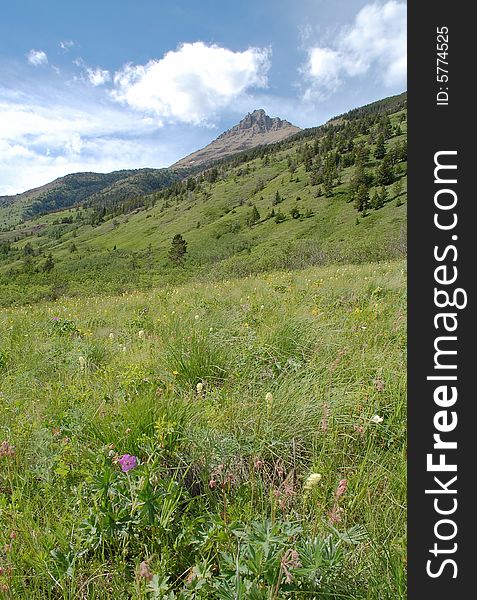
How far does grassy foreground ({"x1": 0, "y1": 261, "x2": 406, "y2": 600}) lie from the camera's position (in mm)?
1339

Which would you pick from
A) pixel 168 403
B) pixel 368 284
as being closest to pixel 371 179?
pixel 368 284

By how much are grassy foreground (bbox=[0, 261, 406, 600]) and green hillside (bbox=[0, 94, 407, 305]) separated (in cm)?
4219

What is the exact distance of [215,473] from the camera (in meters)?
1.94

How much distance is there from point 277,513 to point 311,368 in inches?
58.4

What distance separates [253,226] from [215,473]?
105402 mm

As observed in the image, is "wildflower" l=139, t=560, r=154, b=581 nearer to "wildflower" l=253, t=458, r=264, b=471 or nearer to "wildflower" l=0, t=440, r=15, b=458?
"wildflower" l=253, t=458, r=264, b=471

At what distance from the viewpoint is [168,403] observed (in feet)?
7.88

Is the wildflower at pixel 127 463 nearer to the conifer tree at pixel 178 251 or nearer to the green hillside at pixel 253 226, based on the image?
the green hillside at pixel 253 226

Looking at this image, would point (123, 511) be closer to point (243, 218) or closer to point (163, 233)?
point (243, 218)

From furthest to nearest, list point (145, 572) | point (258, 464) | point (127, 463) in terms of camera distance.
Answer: point (258, 464) < point (127, 463) < point (145, 572)

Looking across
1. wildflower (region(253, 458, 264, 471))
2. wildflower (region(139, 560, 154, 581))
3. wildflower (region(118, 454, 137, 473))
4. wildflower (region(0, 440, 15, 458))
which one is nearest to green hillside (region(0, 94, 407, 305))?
wildflower (region(253, 458, 264, 471))

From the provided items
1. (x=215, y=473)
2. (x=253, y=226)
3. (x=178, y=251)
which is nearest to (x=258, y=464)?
(x=215, y=473)

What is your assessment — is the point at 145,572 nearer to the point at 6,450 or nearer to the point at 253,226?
the point at 6,450

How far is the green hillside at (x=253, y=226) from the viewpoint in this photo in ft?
207
